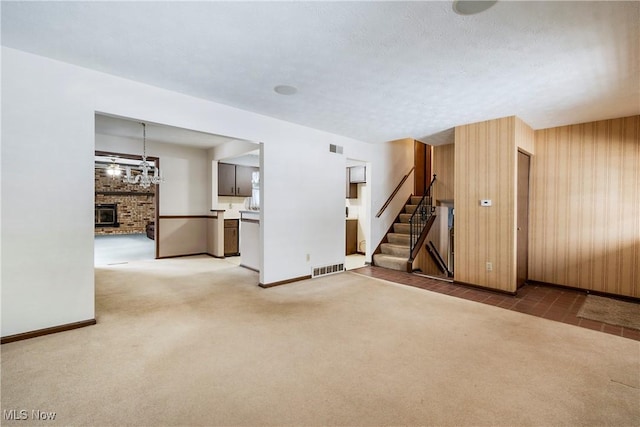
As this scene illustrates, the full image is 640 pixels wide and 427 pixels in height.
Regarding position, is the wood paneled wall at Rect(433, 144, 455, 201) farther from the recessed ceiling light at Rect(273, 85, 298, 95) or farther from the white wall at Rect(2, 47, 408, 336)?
the white wall at Rect(2, 47, 408, 336)

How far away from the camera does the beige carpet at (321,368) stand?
1.69m

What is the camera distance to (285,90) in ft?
10.8

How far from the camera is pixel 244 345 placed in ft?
8.18

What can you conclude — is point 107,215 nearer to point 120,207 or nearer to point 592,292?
point 120,207

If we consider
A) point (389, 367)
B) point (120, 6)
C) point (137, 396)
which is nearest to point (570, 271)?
point (389, 367)

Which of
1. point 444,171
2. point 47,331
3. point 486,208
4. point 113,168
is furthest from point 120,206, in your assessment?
point 486,208

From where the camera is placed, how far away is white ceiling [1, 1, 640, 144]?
6.47 feet

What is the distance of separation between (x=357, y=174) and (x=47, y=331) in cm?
599

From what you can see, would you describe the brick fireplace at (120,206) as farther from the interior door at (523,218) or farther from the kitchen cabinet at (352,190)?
the interior door at (523,218)

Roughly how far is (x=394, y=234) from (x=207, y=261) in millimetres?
4143

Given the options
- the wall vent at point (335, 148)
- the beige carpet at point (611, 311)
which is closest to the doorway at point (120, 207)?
the wall vent at point (335, 148)

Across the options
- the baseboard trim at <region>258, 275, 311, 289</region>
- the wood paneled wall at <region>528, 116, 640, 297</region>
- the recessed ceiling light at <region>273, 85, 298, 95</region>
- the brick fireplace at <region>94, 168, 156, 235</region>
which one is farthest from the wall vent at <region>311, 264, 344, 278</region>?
the brick fireplace at <region>94, 168, 156, 235</region>

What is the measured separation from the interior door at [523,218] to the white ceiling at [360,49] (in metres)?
0.97

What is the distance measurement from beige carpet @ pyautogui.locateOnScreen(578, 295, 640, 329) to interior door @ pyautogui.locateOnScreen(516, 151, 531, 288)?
799 mm
